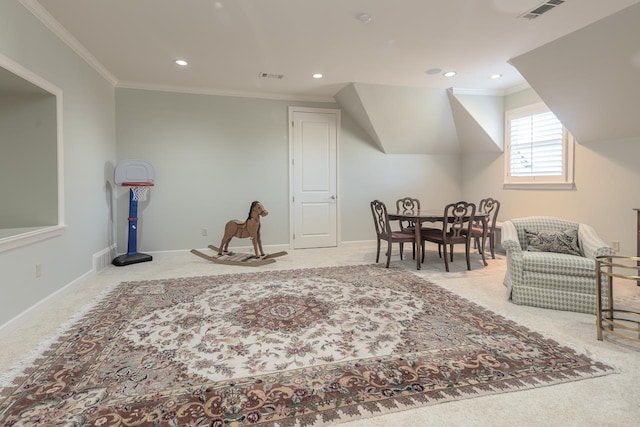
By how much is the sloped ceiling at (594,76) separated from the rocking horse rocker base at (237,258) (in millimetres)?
4076


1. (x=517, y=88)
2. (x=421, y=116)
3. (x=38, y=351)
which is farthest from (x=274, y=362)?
(x=517, y=88)

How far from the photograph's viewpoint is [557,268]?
303cm

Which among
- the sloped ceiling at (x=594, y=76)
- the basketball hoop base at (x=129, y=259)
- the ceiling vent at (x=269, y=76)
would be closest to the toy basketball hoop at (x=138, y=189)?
the basketball hoop base at (x=129, y=259)

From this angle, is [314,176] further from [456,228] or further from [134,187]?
[134,187]

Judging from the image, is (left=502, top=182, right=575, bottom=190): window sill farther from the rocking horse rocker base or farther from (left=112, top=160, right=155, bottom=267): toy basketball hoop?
(left=112, top=160, right=155, bottom=267): toy basketball hoop

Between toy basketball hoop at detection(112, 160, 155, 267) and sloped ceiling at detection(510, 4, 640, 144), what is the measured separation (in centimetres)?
506

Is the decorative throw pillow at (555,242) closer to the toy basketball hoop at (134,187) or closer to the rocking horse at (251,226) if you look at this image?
the rocking horse at (251,226)

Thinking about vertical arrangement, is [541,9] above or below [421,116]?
above

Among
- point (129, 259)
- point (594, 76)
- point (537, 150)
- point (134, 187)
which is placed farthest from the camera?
point (537, 150)

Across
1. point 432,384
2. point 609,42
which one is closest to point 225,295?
point 432,384

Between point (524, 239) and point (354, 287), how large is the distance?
6.12 ft

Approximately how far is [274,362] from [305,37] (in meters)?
3.12

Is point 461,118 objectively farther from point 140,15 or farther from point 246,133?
point 140,15

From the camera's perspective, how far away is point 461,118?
5863 millimetres
